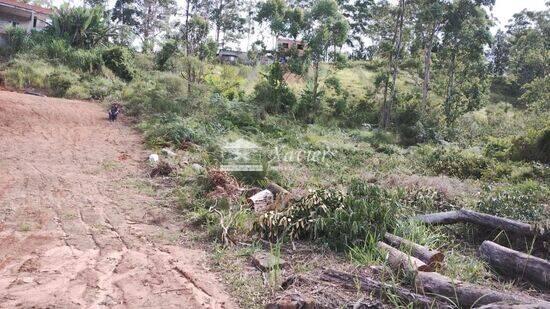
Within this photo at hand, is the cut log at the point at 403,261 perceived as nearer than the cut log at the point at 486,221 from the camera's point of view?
Yes

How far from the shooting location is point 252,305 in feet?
11.4

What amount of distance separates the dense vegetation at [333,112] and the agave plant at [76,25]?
5cm

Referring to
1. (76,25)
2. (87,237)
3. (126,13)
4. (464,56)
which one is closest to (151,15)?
(126,13)

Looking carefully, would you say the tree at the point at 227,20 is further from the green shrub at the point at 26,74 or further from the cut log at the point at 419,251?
the cut log at the point at 419,251

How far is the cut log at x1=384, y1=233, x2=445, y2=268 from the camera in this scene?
4020mm

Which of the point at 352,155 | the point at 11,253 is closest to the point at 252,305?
the point at 11,253

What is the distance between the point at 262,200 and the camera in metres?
5.96

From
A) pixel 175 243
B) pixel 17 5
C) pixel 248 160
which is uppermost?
pixel 17 5

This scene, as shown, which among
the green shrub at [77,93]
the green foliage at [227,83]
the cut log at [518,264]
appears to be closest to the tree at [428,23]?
the green foliage at [227,83]

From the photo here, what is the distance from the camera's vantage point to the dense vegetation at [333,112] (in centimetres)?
535

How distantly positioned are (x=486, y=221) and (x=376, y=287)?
8.48 feet

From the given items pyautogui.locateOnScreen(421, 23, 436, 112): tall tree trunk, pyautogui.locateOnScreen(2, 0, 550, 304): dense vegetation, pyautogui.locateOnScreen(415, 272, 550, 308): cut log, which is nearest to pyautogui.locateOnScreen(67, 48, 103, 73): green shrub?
pyautogui.locateOnScreen(2, 0, 550, 304): dense vegetation

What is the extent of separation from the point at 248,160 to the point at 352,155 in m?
4.81

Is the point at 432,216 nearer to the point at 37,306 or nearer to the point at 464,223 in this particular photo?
the point at 464,223
